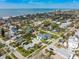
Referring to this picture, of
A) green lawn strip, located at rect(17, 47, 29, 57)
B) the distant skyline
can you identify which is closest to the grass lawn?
green lawn strip, located at rect(17, 47, 29, 57)

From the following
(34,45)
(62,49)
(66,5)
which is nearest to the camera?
(62,49)

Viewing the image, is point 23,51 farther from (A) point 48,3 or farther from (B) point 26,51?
(A) point 48,3

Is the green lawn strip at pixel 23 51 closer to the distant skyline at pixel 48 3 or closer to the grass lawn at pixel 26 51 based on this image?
the grass lawn at pixel 26 51

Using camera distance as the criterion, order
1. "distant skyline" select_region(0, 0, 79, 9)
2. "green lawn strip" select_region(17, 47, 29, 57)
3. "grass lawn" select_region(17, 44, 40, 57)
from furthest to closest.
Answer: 1. "distant skyline" select_region(0, 0, 79, 9)
2. "grass lawn" select_region(17, 44, 40, 57)
3. "green lawn strip" select_region(17, 47, 29, 57)

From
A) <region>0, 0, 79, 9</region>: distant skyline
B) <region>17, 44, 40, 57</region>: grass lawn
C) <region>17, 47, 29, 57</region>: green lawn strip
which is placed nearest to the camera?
<region>17, 47, 29, 57</region>: green lawn strip

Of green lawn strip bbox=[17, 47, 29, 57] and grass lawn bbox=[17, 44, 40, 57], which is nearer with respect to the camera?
green lawn strip bbox=[17, 47, 29, 57]

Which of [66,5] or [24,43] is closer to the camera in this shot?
[24,43]

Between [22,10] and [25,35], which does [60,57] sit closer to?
[25,35]

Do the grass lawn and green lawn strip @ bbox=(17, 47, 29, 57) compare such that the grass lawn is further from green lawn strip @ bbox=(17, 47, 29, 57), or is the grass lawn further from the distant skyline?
the distant skyline

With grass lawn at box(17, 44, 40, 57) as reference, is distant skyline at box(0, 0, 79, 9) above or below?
above

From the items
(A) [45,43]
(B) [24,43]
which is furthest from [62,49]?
(B) [24,43]

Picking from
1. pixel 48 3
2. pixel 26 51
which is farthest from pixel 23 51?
pixel 48 3
